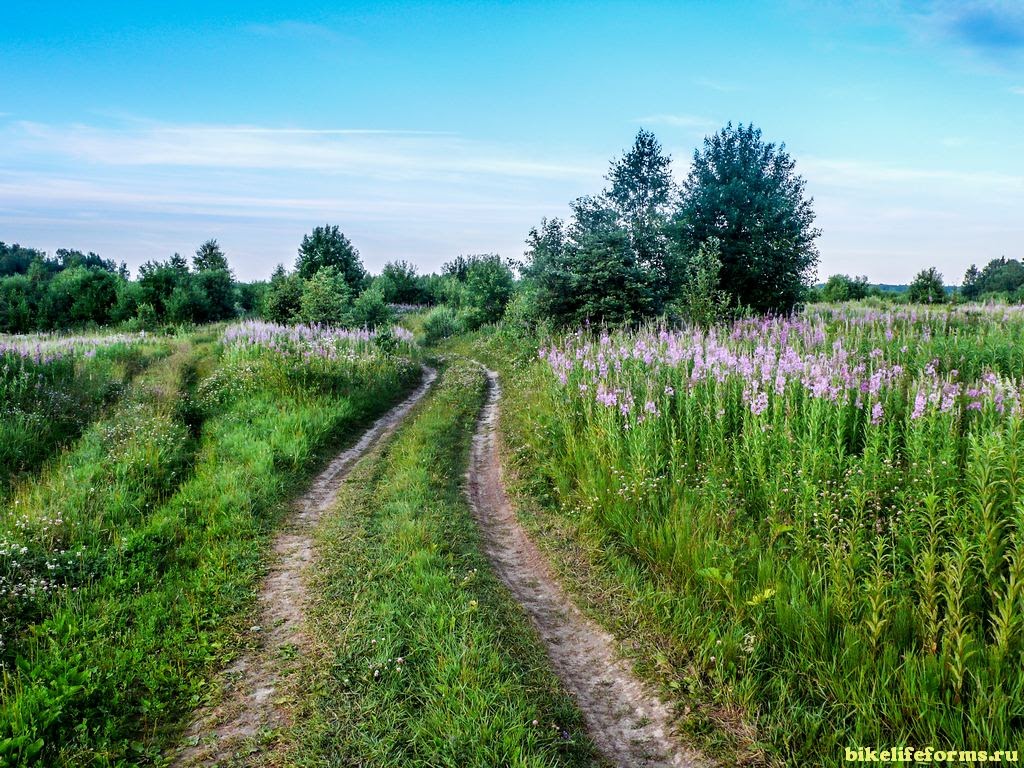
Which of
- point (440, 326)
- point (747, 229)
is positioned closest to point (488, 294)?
point (440, 326)

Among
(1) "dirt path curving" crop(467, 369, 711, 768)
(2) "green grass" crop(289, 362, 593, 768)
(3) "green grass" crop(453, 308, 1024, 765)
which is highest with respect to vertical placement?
(3) "green grass" crop(453, 308, 1024, 765)

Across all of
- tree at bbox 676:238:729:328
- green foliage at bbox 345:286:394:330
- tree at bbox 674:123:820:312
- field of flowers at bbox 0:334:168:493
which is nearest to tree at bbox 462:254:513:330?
green foliage at bbox 345:286:394:330

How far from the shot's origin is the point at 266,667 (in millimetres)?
4422

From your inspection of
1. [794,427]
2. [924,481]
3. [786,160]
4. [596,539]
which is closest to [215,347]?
[596,539]

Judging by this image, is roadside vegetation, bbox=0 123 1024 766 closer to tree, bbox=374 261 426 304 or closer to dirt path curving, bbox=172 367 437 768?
dirt path curving, bbox=172 367 437 768

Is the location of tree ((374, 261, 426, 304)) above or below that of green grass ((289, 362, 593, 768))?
above

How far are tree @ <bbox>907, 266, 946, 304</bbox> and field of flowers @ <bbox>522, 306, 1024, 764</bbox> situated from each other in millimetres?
32263

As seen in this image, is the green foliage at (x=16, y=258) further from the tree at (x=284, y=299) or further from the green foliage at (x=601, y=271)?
the green foliage at (x=601, y=271)

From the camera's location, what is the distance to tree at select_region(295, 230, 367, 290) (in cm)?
3391

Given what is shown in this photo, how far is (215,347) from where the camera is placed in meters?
17.8

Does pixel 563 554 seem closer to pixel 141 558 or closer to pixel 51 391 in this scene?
pixel 141 558

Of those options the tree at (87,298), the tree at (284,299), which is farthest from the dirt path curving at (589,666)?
the tree at (87,298)

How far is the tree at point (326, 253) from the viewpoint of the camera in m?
33.9

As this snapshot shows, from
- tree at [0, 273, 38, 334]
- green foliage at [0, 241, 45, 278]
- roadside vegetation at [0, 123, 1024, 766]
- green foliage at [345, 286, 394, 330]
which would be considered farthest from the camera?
green foliage at [0, 241, 45, 278]
